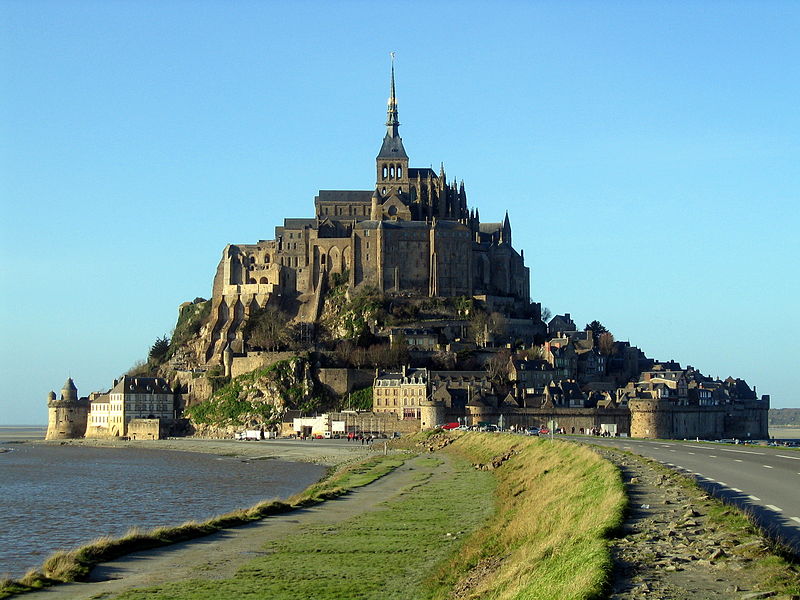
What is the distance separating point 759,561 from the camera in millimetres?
17359

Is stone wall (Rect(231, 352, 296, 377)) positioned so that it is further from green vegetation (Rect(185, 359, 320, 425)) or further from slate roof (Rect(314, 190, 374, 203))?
slate roof (Rect(314, 190, 374, 203))

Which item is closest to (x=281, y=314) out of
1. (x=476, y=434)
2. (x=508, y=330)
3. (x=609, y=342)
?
(x=508, y=330)

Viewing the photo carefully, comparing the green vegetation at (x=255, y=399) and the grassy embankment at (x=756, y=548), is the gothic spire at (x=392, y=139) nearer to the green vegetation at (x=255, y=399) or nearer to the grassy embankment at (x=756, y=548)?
the green vegetation at (x=255, y=399)

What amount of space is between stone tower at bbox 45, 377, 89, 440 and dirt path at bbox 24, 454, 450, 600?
103 metres

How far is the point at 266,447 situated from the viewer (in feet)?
340

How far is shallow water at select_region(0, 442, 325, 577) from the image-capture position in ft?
134

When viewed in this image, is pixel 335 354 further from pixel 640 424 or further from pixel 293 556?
pixel 293 556

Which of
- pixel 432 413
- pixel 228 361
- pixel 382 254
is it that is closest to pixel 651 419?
pixel 432 413

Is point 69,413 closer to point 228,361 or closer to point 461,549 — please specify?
point 228,361

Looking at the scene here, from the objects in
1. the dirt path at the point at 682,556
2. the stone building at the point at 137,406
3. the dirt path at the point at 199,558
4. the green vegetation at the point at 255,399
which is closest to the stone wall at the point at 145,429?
the stone building at the point at 137,406

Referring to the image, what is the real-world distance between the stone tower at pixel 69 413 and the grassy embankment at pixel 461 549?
339 feet

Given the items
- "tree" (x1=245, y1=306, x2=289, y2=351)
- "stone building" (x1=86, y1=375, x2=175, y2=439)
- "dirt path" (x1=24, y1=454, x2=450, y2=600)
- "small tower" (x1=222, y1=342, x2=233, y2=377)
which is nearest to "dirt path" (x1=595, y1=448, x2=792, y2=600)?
"dirt path" (x1=24, y1=454, x2=450, y2=600)

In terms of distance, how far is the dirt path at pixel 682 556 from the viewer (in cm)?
1605

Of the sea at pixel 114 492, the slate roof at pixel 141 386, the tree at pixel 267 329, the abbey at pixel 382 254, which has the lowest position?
the sea at pixel 114 492
